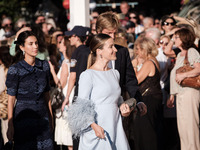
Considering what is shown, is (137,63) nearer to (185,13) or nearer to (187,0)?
(185,13)

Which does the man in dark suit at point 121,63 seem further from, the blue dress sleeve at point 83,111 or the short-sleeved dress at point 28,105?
the short-sleeved dress at point 28,105

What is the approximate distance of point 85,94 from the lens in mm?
3764

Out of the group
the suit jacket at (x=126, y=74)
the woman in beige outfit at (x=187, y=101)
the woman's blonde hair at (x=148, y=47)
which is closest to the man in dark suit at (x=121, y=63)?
the suit jacket at (x=126, y=74)

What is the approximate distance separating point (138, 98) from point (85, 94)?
3.06 feet

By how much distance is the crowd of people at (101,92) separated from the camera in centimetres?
383

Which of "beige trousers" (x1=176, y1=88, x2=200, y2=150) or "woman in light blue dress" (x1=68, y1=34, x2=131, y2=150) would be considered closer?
"woman in light blue dress" (x1=68, y1=34, x2=131, y2=150)

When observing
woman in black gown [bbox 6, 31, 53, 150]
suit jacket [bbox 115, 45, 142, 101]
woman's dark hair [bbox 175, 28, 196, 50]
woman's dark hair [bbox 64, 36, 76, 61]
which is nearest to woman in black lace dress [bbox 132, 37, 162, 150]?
woman's dark hair [bbox 175, 28, 196, 50]

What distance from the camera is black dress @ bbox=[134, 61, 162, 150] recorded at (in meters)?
6.23

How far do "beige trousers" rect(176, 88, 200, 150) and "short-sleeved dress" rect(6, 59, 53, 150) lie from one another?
272 centimetres

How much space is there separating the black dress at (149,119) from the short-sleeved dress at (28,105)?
2.08 m

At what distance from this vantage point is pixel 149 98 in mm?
6262

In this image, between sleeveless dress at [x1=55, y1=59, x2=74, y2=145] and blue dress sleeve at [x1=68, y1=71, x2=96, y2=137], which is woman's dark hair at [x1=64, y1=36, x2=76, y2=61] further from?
blue dress sleeve at [x1=68, y1=71, x2=96, y2=137]

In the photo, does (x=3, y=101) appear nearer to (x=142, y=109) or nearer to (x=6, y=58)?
(x=6, y=58)

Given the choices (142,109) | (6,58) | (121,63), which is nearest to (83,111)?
(142,109)
